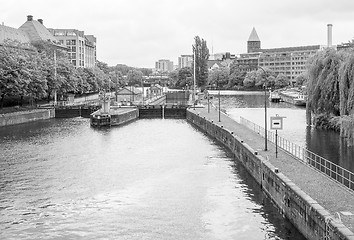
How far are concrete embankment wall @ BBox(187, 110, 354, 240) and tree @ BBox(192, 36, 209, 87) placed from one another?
132929 millimetres

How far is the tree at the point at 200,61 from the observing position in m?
180

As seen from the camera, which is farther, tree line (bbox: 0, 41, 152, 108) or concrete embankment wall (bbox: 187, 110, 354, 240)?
tree line (bbox: 0, 41, 152, 108)

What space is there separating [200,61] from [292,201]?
509 ft

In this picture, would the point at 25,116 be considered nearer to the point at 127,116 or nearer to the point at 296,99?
the point at 127,116

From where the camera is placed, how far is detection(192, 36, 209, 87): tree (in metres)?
180

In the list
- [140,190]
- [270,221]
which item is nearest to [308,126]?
[140,190]

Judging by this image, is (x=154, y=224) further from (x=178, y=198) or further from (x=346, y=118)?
(x=346, y=118)

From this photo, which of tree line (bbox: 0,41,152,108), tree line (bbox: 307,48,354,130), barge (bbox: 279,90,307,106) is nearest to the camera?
tree line (bbox: 307,48,354,130)

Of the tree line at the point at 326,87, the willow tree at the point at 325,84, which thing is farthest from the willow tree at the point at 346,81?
the willow tree at the point at 325,84

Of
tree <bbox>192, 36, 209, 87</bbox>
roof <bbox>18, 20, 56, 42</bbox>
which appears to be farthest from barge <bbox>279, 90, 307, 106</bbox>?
roof <bbox>18, 20, 56, 42</bbox>

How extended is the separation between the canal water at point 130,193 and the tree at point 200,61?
11958 cm

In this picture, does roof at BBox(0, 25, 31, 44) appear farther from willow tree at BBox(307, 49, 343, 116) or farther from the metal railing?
the metal railing

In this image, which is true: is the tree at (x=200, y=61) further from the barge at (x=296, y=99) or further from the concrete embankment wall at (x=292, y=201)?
the concrete embankment wall at (x=292, y=201)

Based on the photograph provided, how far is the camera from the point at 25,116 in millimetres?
88312
